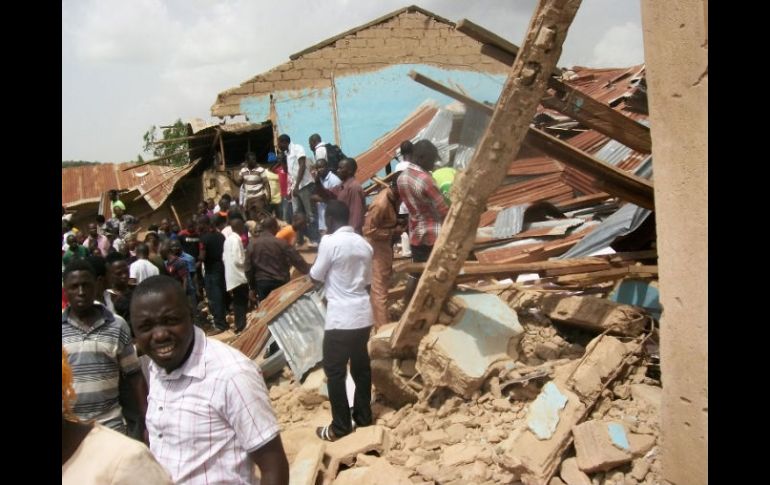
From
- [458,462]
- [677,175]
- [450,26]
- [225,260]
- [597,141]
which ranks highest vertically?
[450,26]

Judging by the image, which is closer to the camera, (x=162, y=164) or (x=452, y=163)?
(x=452, y=163)

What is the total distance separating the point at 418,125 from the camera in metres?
13.1

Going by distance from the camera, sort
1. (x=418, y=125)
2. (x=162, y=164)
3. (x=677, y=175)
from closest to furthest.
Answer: (x=677, y=175)
(x=418, y=125)
(x=162, y=164)

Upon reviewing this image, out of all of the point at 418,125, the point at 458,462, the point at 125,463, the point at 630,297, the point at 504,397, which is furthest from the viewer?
the point at 418,125

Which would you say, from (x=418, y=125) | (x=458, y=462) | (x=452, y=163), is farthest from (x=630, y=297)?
(x=418, y=125)

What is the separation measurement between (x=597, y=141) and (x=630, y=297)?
5.44m

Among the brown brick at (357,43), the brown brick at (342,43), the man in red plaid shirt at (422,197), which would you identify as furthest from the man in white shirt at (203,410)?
the brown brick at (357,43)

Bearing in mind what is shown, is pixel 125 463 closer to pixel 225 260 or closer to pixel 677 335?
pixel 677 335

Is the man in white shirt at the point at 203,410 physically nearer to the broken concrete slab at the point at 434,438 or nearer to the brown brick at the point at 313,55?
the broken concrete slab at the point at 434,438

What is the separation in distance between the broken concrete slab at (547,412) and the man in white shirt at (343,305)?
148cm

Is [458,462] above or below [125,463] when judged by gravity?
below

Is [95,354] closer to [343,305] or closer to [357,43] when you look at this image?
[343,305]

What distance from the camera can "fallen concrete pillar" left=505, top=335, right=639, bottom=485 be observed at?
350 cm

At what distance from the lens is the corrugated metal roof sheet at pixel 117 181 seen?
17625 millimetres
